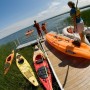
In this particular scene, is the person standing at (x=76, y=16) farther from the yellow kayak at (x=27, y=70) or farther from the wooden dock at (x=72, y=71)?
the yellow kayak at (x=27, y=70)

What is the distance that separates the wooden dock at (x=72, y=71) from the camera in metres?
7.58

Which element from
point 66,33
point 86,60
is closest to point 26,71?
point 86,60

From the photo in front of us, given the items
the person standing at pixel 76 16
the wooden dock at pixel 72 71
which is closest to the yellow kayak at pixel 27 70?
the wooden dock at pixel 72 71

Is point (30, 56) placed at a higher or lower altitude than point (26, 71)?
lower

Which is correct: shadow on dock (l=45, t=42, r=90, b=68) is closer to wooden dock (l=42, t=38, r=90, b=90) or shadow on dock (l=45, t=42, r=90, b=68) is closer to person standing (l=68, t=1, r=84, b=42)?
wooden dock (l=42, t=38, r=90, b=90)

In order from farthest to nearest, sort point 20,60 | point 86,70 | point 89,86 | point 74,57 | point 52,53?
point 20,60
point 52,53
point 74,57
point 86,70
point 89,86

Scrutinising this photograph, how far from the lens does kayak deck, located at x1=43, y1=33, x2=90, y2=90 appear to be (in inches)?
299

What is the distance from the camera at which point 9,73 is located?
506 inches

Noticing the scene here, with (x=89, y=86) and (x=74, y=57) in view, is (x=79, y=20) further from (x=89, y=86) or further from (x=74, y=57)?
(x=89, y=86)

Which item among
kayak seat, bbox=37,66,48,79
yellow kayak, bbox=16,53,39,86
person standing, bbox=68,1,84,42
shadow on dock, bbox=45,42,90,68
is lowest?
yellow kayak, bbox=16,53,39,86

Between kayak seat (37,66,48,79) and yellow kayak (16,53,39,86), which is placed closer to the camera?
kayak seat (37,66,48,79)

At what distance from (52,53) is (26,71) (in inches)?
83.4

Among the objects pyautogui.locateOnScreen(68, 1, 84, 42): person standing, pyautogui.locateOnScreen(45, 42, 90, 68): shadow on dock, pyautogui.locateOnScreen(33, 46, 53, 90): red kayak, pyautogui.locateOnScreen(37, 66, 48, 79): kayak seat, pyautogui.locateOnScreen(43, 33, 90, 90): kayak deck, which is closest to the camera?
pyautogui.locateOnScreen(43, 33, 90, 90): kayak deck

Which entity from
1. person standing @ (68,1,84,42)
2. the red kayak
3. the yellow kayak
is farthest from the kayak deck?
person standing @ (68,1,84,42)
